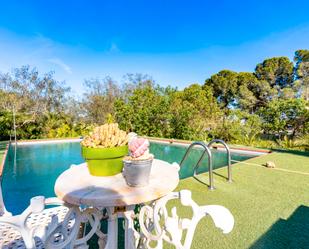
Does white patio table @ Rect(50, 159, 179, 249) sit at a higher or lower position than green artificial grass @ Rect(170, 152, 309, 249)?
higher

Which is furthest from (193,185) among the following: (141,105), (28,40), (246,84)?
(246,84)

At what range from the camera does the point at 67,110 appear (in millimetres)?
15141

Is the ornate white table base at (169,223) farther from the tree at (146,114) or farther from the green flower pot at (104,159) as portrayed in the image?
the tree at (146,114)

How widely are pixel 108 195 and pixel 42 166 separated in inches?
279

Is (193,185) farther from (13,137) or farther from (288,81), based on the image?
(288,81)

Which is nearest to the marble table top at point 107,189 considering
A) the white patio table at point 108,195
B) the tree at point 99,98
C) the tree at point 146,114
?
the white patio table at point 108,195

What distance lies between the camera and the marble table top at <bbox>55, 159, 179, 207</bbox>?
37.0 inches

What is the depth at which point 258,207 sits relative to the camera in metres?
2.59

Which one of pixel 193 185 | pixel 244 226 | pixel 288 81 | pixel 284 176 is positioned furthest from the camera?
pixel 288 81

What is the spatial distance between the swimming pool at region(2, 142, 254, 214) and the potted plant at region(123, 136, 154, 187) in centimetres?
394

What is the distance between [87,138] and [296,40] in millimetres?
17629

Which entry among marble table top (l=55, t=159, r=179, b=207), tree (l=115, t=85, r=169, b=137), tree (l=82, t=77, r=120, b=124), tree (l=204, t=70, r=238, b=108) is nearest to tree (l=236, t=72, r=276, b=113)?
tree (l=204, t=70, r=238, b=108)

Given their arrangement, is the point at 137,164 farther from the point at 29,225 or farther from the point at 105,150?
the point at 29,225

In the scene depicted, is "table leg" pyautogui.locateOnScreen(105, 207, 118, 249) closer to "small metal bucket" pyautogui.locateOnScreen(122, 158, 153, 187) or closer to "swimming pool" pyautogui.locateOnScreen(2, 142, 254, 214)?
"small metal bucket" pyautogui.locateOnScreen(122, 158, 153, 187)
